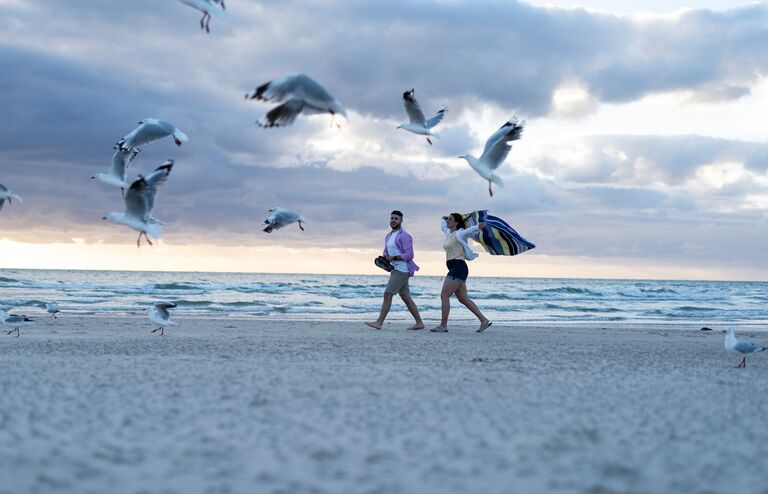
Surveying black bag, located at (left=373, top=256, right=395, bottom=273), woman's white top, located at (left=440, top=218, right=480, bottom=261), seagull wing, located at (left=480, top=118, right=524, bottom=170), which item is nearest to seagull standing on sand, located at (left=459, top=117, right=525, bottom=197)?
seagull wing, located at (left=480, top=118, right=524, bottom=170)

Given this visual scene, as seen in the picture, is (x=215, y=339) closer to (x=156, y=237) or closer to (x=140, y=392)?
(x=156, y=237)

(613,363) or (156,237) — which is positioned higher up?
(156,237)

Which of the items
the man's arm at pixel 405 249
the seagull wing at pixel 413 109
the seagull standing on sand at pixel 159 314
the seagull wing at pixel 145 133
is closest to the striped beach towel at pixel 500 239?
the man's arm at pixel 405 249

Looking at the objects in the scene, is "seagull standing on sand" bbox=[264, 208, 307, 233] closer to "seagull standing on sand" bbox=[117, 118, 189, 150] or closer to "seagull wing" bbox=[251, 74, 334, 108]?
"seagull standing on sand" bbox=[117, 118, 189, 150]

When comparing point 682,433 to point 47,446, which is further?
point 682,433

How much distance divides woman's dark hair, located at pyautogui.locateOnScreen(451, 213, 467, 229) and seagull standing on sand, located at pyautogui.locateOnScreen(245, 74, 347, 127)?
4660 millimetres

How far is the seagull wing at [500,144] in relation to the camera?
956cm

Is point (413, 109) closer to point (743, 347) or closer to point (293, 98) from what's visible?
point (293, 98)

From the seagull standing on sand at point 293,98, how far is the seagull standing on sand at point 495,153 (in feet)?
9.53

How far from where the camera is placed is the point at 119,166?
29.8ft

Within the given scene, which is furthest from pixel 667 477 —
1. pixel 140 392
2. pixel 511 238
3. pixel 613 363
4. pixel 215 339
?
pixel 511 238

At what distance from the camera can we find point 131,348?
863 cm

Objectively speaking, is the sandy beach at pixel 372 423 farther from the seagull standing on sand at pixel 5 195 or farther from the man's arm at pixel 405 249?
the man's arm at pixel 405 249

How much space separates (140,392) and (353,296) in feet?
85.4
